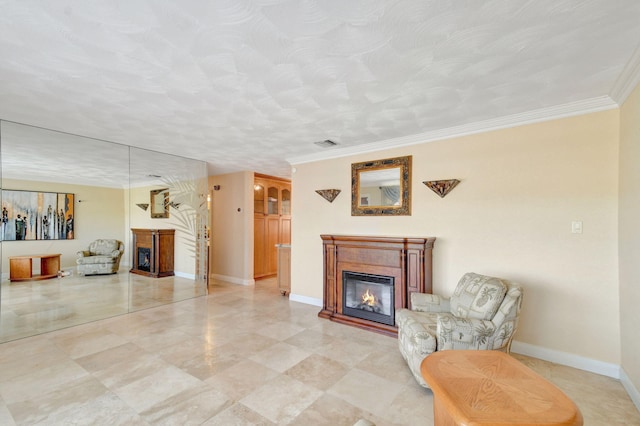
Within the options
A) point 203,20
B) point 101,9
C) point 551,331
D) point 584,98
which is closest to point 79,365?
point 101,9

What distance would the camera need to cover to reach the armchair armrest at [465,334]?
2.22 metres

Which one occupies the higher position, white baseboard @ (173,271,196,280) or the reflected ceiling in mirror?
the reflected ceiling in mirror

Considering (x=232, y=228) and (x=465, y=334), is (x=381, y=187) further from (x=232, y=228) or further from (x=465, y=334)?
(x=232, y=228)

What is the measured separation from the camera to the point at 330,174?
4.44 metres

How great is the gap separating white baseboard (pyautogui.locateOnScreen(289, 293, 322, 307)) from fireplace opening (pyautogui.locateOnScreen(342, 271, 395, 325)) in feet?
2.62

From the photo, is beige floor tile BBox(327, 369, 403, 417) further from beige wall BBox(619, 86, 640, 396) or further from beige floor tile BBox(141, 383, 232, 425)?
beige wall BBox(619, 86, 640, 396)

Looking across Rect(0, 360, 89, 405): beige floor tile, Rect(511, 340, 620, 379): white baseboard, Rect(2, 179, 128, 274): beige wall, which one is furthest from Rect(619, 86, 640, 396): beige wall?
Rect(2, 179, 128, 274): beige wall

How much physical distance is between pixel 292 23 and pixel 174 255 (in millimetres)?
4345

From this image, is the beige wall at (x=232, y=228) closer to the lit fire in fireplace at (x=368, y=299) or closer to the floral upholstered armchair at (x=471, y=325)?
the lit fire in fireplace at (x=368, y=299)

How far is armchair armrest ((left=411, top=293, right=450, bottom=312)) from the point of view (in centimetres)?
293

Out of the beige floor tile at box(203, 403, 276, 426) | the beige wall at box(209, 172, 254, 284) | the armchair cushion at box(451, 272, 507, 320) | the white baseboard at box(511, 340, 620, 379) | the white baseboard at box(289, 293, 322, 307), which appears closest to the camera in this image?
the beige floor tile at box(203, 403, 276, 426)

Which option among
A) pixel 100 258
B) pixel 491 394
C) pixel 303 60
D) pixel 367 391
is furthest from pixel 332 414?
pixel 100 258

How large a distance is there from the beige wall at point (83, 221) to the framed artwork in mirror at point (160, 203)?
42cm

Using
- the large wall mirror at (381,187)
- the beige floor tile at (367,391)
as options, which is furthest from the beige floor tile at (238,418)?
the large wall mirror at (381,187)
